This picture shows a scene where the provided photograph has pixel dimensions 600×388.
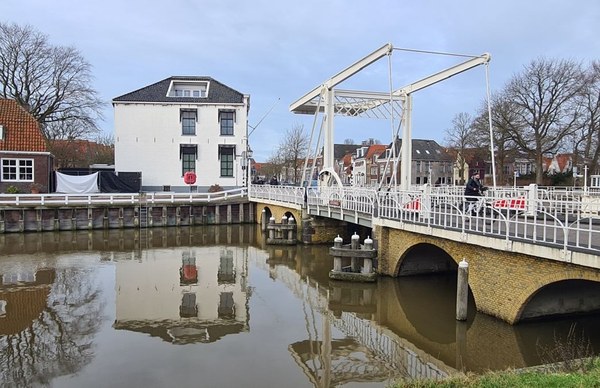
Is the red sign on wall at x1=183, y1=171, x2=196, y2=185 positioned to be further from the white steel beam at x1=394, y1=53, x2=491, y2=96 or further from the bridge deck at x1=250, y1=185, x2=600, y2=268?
the white steel beam at x1=394, y1=53, x2=491, y2=96

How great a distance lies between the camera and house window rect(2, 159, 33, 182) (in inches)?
1080

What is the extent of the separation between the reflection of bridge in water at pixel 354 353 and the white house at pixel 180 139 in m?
24.3

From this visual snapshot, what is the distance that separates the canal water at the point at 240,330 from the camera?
277 inches

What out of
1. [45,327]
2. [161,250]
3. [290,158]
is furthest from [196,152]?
[45,327]

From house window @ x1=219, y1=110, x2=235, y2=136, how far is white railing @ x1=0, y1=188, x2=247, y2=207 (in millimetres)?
7029

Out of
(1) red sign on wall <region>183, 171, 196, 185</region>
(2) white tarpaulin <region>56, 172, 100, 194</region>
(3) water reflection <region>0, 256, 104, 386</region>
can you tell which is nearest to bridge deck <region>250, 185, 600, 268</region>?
(3) water reflection <region>0, 256, 104, 386</region>

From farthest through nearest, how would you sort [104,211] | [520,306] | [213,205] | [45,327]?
[213,205]
[104,211]
[45,327]
[520,306]

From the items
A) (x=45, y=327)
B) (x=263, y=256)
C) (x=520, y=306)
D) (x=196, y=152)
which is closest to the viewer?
(x=520, y=306)

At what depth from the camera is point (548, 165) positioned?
6278 centimetres

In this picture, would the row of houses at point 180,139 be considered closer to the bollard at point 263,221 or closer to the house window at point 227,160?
the house window at point 227,160

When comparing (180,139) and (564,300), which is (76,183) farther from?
(564,300)

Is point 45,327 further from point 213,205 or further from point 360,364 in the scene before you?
point 213,205

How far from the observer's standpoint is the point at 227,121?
34156 millimetres

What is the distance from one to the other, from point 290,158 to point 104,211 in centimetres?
3051
